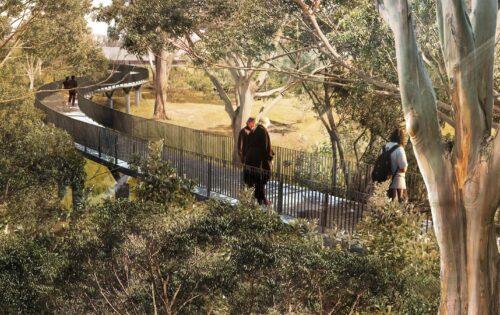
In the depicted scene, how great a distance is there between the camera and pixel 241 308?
7023 millimetres

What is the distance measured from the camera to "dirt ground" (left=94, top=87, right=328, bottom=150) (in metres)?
40.6

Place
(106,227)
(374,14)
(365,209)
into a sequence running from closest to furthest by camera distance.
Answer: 1. (106,227)
2. (365,209)
3. (374,14)

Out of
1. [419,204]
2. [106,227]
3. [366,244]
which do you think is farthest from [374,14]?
[106,227]

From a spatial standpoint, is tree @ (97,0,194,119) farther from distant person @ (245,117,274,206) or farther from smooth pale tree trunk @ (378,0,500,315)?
smooth pale tree trunk @ (378,0,500,315)

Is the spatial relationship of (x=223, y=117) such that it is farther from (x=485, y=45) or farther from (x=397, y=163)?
(x=485, y=45)

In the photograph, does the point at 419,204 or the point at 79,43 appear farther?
the point at 79,43

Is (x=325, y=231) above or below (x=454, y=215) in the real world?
below

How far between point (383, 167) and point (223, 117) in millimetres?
36401

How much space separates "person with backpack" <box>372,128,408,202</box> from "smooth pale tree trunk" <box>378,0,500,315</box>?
13.9 ft

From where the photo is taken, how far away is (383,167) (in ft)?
35.1

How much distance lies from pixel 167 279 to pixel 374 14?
8.35 metres

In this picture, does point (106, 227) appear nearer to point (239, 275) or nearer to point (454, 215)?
point (239, 275)

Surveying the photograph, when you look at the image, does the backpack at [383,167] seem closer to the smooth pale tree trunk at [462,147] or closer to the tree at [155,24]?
the smooth pale tree trunk at [462,147]

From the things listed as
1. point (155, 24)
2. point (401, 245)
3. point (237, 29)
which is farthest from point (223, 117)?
point (401, 245)
